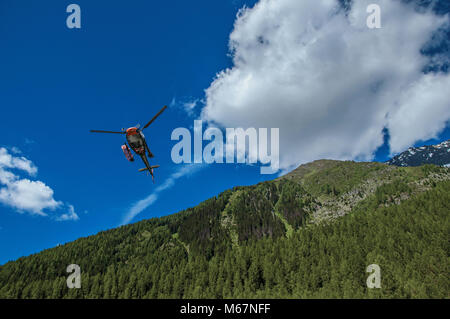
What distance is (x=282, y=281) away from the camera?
83812 millimetres

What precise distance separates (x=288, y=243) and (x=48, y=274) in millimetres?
155196

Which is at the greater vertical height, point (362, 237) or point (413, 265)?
point (362, 237)

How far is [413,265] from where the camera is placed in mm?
73062

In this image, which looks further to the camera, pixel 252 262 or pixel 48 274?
pixel 48 274

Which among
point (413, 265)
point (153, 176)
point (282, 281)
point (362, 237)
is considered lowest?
point (282, 281)

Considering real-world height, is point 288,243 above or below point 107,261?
above

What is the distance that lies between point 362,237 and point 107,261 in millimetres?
176438

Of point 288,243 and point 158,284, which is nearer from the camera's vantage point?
point 158,284
